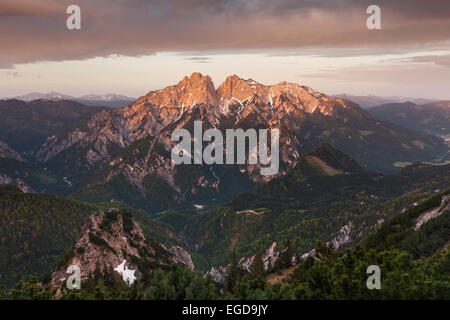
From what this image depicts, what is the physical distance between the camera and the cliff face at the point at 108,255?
508ft

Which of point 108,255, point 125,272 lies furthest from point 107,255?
point 125,272

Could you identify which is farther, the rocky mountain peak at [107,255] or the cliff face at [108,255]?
the cliff face at [108,255]

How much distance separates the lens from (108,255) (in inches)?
6476

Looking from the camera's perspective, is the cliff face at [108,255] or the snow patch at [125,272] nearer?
the snow patch at [125,272]

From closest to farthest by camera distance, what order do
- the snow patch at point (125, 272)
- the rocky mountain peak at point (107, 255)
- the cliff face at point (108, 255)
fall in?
1. the snow patch at point (125, 272)
2. the rocky mountain peak at point (107, 255)
3. the cliff face at point (108, 255)

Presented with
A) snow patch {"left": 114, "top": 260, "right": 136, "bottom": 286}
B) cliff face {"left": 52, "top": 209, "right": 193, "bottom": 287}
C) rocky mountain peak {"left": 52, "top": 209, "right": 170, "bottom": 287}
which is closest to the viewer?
snow patch {"left": 114, "top": 260, "right": 136, "bottom": 286}

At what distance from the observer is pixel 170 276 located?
76125 mm

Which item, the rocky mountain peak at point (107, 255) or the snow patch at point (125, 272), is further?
the rocky mountain peak at point (107, 255)

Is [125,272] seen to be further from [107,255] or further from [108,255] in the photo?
[107,255]

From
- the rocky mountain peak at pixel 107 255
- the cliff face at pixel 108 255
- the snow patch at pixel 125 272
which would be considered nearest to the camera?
the snow patch at pixel 125 272

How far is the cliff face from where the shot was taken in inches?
6093
